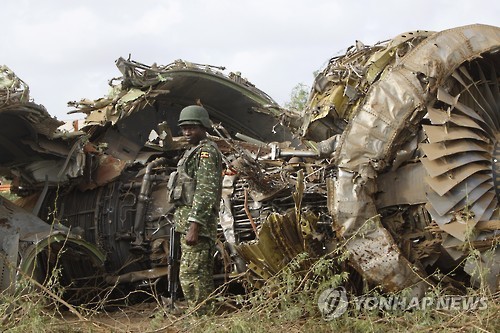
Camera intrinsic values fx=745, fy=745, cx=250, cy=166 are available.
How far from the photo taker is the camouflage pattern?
247 inches

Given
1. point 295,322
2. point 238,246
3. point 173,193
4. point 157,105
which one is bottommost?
point 295,322

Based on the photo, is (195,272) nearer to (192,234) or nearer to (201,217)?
(192,234)

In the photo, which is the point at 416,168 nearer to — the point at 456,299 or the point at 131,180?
the point at 456,299

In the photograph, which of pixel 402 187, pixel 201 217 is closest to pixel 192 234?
pixel 201 217

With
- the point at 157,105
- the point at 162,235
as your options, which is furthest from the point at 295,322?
the point at 157,105

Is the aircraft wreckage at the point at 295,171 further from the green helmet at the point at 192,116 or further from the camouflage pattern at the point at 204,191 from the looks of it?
the green helmet at the point at 192,116

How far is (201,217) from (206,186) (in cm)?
27

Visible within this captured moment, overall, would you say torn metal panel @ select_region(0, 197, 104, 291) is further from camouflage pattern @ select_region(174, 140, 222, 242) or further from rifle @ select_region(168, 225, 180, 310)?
camouflage pattern @ select_region(174, 140, 222, 242)

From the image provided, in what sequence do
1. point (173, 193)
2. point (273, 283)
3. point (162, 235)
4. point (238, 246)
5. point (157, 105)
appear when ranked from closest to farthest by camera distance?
point (273, 283)
point (173, 193)
point (238, 246)
point (162, 235)
point (157, 105)

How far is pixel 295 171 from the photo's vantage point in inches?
303

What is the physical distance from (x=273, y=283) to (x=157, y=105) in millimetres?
4105

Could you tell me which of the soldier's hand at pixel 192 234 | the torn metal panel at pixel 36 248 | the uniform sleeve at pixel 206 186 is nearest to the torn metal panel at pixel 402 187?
the uniform sleeve at pixel 206 186

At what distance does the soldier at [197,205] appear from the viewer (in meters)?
6.27

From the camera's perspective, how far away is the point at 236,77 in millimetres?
10047
